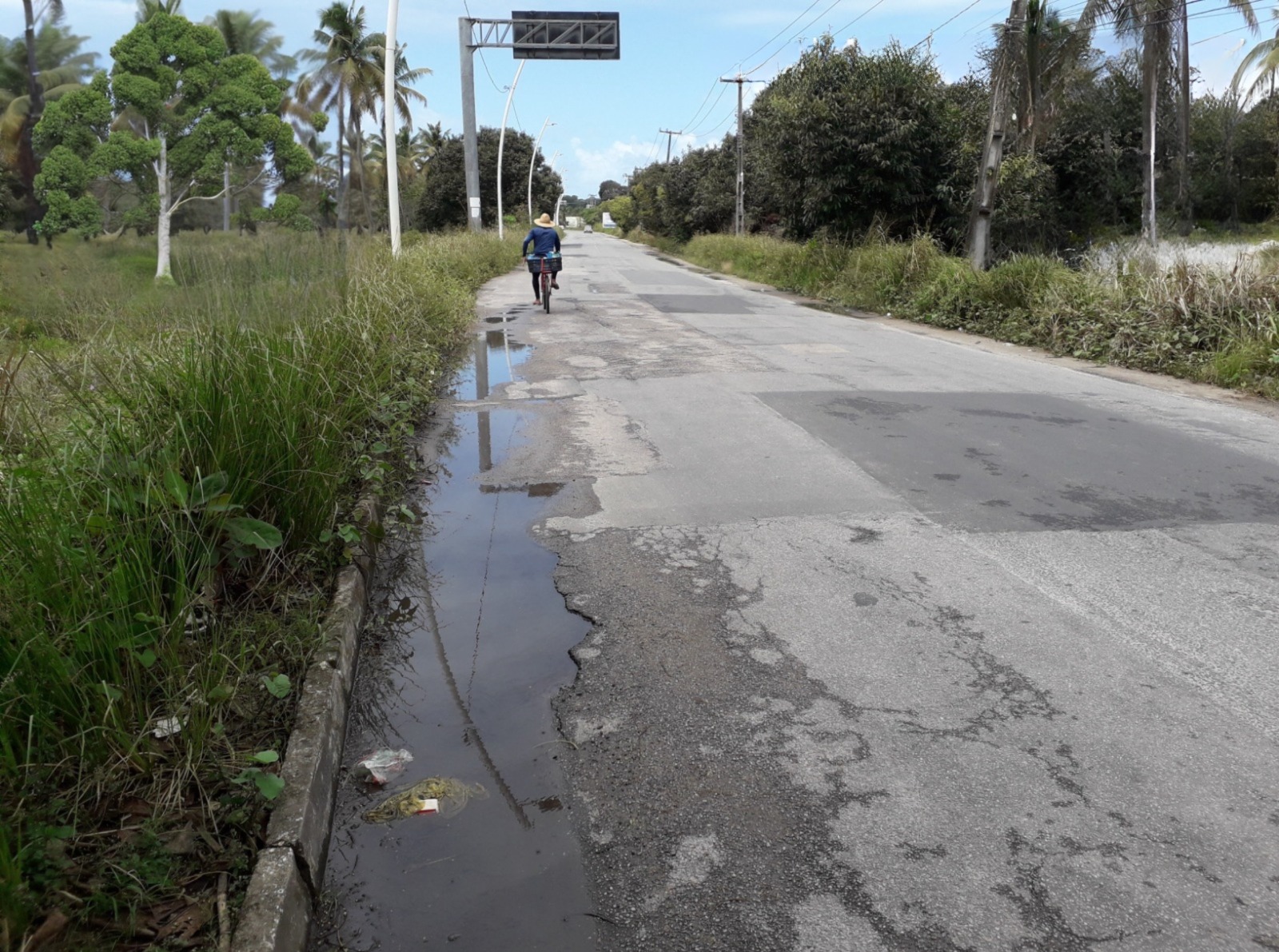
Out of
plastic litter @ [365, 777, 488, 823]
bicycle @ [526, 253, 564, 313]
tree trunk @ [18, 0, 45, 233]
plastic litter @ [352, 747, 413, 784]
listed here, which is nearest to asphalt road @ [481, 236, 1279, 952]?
Answer: plastic litter @ [365, 777, 488, 823]

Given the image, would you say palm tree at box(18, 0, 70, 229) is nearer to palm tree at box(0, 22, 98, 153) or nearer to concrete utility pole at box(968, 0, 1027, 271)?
palm tree at box(0, 22, 98, 153)

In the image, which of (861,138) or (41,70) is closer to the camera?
(861,138)

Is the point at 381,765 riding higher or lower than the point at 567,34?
lower

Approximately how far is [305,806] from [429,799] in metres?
0.49

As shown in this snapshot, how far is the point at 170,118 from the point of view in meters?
31.3

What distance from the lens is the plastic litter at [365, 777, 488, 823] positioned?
125 inches

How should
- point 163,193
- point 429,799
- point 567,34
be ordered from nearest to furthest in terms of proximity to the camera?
point 429,799 < point 567,34 < point 163,193

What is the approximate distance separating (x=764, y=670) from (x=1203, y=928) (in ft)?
5.90

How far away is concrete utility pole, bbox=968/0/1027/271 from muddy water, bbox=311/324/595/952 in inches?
587

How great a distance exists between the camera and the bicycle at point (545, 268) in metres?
17.5

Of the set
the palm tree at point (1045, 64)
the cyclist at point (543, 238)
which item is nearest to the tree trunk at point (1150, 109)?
the palm tree at point (1045, 64)

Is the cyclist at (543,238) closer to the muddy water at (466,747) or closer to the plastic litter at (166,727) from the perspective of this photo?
the muddy water at (466,747)

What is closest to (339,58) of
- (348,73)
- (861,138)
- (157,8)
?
(348,73)

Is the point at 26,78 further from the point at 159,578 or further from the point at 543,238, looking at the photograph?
the point at 159,578
